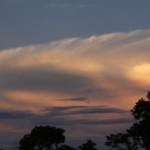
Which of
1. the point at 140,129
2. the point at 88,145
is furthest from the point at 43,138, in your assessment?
the point at 140,129

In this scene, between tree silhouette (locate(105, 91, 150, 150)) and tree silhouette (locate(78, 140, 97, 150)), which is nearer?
tree silhouette (locate(105, 91, 150, 150))

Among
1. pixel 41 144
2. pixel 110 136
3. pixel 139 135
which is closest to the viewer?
pixel 139 135

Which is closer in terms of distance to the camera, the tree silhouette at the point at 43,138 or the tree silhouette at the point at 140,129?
the tree silhouette at the point at 140,129

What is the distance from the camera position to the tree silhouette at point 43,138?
116 m

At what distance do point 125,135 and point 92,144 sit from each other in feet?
122

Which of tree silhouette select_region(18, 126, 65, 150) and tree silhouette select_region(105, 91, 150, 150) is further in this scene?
tree silhouette select_region(18, 126, 65, 150)

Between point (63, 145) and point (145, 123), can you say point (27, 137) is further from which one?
point (145, 123)

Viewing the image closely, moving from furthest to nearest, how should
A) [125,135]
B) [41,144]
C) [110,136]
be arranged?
[41,144], [110,136], [125,135]

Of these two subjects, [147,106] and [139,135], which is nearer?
[147,106]

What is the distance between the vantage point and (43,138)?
388 ft

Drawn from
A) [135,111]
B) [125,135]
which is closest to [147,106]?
[135,111]

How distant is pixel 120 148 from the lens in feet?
299

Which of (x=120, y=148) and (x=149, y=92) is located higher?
(x=149, y=92)

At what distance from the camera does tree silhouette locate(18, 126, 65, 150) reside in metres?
116
